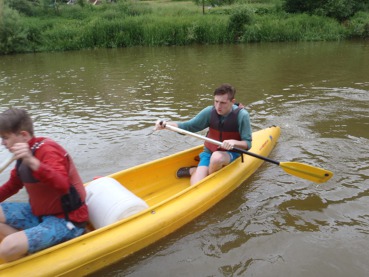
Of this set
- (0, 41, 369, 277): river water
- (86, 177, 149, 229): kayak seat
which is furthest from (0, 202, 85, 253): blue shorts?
(0, 41, 369, 277): river water

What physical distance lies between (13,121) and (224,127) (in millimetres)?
2204

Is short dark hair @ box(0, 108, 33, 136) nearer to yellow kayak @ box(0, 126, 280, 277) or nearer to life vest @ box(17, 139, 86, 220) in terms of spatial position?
life vest @ box(17, 139, 86, 220)

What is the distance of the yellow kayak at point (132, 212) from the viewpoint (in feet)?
8.90

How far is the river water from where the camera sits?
321cm

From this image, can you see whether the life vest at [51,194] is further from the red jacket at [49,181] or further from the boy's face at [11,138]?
the boy's face at [11,138]

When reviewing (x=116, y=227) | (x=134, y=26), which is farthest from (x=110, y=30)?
(x=116, y=227)

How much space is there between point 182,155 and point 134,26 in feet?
58.0

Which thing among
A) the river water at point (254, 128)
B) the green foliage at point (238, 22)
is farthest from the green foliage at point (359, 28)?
the river water at point (254, 128)

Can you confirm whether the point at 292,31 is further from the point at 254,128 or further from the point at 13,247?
the point at 13,247

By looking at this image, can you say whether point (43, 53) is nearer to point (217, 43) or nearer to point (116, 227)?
point (217, 43)

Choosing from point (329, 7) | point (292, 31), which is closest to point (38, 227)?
point (292, 31)

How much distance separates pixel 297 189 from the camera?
4.29 meters

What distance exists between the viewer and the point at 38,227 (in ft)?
8.77

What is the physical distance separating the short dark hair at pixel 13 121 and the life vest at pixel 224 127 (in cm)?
208
